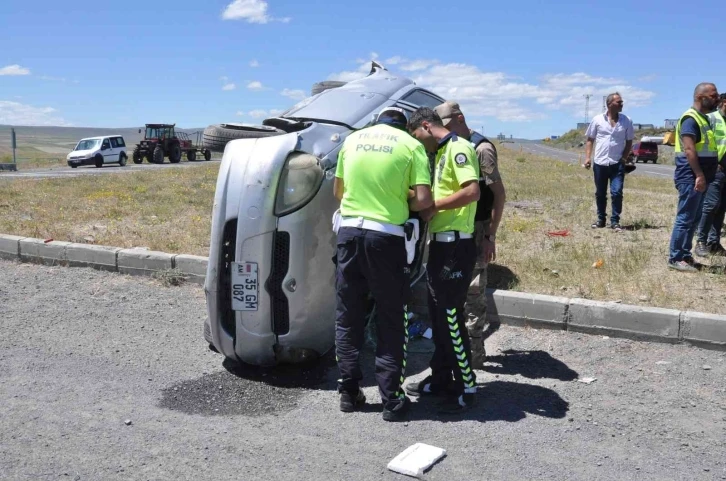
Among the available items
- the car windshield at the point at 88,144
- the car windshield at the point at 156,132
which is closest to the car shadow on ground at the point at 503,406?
the car windshield at the point at 88,144

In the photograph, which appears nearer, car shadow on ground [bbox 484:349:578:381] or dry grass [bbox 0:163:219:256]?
car shadow on ground [bbox 484:349:578:381]

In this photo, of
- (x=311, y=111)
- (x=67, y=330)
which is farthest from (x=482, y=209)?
(x=67, y=330)

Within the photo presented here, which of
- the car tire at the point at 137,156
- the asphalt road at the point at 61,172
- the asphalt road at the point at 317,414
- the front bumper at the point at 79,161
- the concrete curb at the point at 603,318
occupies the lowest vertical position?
the asphalt road at the point at 317,414

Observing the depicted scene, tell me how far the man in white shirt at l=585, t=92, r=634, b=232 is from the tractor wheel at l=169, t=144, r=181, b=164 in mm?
33841

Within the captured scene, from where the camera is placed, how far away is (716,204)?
7078 mm

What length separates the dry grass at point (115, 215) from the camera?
879 cm

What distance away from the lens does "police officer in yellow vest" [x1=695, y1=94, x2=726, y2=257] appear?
22.3ft

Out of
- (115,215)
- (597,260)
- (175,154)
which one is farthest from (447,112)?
(175,154)

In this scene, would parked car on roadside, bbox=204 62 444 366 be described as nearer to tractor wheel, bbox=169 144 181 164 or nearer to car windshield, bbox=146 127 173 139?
tractor wheel, bbox=169 144 181 164

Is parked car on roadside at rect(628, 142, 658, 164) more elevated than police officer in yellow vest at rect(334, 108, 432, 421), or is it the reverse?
parked car on roadside at rect(628, 142, 658, 164)

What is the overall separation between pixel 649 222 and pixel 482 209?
218 inches

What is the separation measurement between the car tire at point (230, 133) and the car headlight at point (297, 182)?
35cm

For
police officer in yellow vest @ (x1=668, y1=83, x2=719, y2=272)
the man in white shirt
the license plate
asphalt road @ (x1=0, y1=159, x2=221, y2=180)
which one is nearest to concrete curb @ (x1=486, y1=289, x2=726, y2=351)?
police officer in yellow vest @ (x1=668, y1=83, x2=719, y2=272)

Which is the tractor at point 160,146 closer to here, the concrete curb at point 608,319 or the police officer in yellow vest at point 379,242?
the concrete curb at point 608,319
